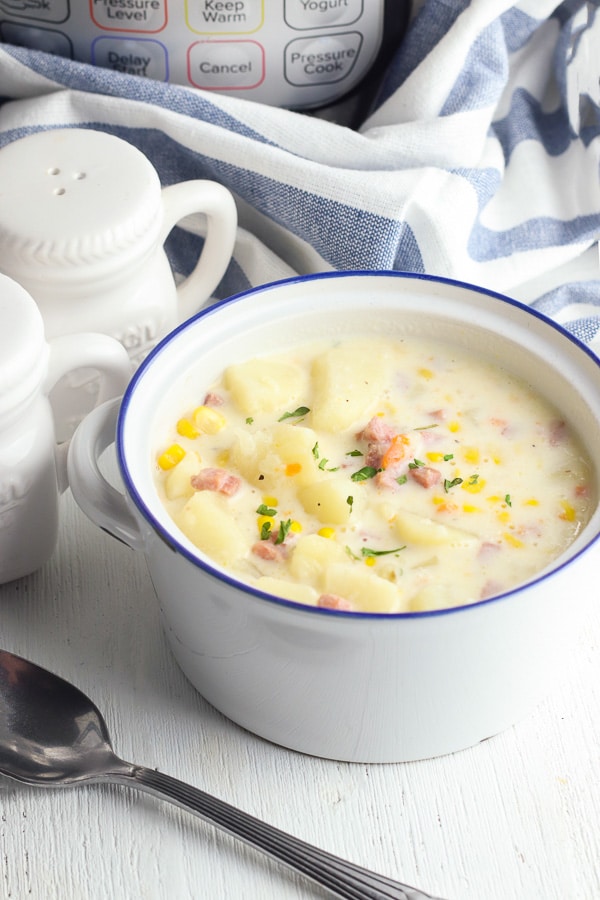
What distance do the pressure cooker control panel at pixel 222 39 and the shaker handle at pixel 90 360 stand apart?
65 cm

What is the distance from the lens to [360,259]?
1.83 m

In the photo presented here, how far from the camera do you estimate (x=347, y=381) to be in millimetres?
1507

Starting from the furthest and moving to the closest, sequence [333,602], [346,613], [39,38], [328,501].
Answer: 1. [39,38]
2. [328,501]
3. [333,602]
4. [346,613]

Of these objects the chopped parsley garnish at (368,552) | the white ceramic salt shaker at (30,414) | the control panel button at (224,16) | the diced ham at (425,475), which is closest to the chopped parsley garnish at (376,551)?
the chopped parsley garnish at (368,552)

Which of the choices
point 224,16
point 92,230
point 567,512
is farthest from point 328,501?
point 224,16

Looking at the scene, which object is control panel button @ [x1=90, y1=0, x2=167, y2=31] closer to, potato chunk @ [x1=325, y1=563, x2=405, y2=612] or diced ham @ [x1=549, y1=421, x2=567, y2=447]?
diced ham @ [x1=549, y1=421, x2=567, y2=447]

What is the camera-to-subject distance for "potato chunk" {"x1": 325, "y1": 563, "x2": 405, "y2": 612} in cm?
121

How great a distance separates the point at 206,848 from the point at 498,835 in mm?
324

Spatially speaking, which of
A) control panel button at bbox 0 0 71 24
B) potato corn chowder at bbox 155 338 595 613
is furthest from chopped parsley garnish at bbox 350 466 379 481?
control panel button at bbox 0 0 71 24

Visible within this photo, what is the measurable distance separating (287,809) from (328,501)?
356 mm

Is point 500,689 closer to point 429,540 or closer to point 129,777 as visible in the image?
point 429,540

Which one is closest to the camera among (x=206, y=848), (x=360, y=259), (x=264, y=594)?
(x=264, y=594)

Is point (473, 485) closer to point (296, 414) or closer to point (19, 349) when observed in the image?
point (296, 414)

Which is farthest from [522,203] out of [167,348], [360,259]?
[167,348]
